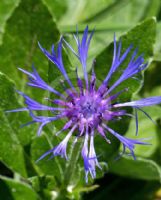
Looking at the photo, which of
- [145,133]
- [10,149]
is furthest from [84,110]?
[145,133]

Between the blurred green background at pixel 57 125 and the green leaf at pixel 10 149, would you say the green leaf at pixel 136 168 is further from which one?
the green leaf at pixel 10 149

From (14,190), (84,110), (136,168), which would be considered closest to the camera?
(84,110)

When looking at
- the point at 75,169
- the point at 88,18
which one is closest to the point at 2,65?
the point at 75,169

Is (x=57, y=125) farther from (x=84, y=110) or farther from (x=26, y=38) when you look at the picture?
(x=26, y=38)

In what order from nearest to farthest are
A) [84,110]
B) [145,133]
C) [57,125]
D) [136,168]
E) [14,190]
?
[84,110]
[57,125]
[14,190]
[136,168]
[145,133]

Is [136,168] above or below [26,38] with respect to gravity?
below

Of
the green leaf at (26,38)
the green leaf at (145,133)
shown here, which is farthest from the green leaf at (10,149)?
the green leaf at (145,133)

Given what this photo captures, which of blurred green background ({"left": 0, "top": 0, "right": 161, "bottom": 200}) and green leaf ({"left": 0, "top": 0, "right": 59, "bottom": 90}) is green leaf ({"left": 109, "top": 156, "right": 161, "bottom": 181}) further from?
green leaf ({"left": 0, "top": 0, "right": 59, "bottom": 90})
